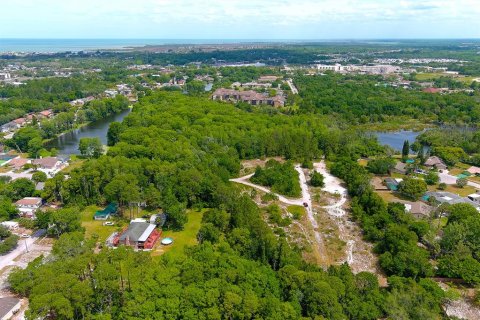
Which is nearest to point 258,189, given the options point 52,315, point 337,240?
point 337,240

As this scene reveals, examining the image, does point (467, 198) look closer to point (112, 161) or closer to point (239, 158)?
point (239, 158)

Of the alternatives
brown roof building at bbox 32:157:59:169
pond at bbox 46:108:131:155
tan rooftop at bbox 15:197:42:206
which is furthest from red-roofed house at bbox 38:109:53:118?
tan rooftop at bbox 15:197:42:206

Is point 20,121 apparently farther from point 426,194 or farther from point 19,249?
point 426,194

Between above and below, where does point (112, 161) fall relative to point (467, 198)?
above

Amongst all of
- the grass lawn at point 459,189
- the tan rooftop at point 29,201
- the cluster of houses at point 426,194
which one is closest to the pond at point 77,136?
the tan rooftop at point 29,201

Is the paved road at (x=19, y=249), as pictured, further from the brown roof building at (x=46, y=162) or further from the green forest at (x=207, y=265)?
the brown roof building at (x=46, y=162)

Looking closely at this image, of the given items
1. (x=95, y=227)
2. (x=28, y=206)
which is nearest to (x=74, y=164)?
(x=28, y=206)
